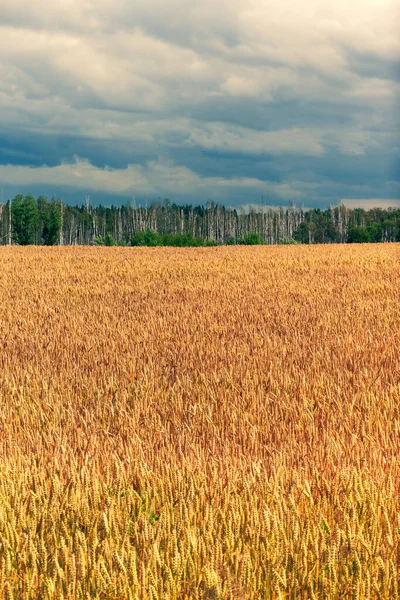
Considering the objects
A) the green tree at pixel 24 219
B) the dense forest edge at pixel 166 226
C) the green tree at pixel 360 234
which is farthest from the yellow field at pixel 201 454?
the green tree at pixel 360 234

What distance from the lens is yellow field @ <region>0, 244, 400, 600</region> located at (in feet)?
9.27

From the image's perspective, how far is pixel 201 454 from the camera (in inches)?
181

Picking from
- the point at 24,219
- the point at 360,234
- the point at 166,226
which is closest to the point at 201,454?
the point at 24,219

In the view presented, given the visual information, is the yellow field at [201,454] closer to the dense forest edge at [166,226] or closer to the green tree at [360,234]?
the dense forest edge at [166,226]

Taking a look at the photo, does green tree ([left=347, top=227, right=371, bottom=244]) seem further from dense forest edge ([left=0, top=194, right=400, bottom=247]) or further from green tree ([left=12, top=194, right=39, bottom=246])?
green tree ([left=12, top=194, right=39, bottom=246])

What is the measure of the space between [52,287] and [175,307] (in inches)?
209

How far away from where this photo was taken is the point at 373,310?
41.3ft

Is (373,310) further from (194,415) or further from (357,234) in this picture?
(357,234)

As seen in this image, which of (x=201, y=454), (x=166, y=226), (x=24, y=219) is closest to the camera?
(x=201, y=454)

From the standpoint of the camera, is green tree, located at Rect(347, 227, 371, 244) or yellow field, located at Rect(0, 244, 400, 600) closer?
yellow field, located at Rect(0, 244, 400, 600)

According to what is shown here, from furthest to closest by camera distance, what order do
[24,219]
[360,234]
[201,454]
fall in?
[360,234]
[24,219]
[201,454]

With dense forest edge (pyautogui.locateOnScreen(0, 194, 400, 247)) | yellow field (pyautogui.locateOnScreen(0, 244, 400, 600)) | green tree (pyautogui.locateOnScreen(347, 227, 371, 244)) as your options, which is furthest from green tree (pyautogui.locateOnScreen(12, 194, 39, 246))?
yellow field (pyautogui.locateOnScreen(0, 244, 400, 600))

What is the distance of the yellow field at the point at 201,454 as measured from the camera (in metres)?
2.83

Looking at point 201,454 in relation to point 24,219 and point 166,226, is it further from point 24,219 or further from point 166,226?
point 166,226
